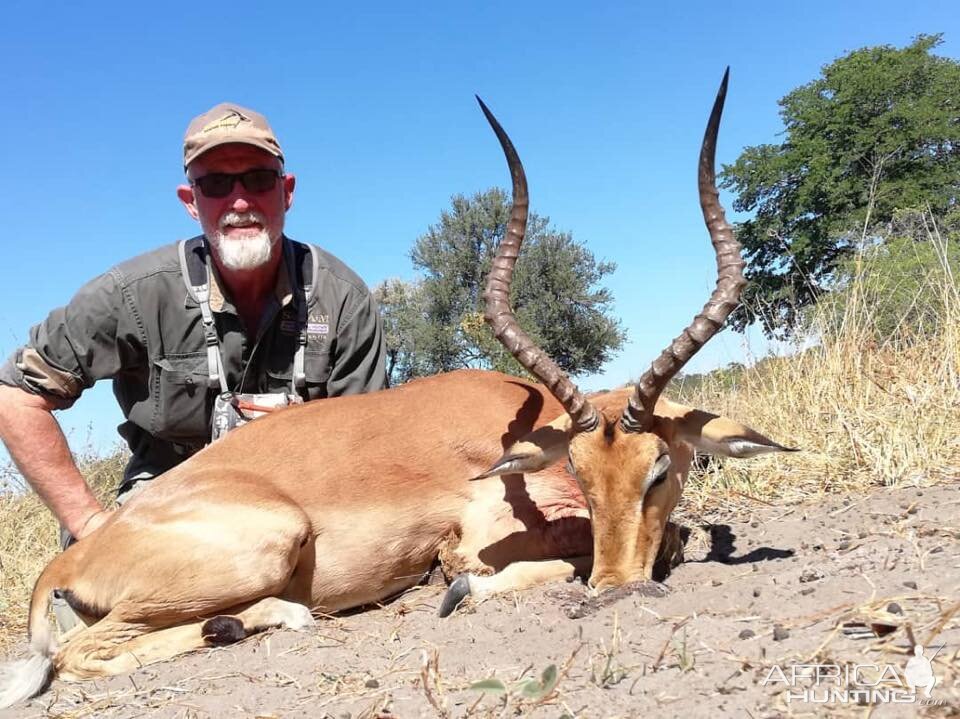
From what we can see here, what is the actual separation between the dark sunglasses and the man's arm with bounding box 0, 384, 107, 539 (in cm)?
183

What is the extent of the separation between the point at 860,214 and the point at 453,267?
11.3 m

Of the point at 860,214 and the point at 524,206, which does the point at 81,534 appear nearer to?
the point at 524,206

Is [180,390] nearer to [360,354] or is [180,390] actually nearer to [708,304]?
[360,354]

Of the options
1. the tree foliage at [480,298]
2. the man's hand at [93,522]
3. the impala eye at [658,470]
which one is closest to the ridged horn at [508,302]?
the impala eye at [658,470]

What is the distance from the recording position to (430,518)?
15.6 feet

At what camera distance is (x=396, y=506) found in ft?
15.4

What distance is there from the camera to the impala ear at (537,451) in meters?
4.47

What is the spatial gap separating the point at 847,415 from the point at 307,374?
3.85 meters

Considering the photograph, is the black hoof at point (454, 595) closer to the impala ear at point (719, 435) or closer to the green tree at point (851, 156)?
the impala ear at point (719, 435)

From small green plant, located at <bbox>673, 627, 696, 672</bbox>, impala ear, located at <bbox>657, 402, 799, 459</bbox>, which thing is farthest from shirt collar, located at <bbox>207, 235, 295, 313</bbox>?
small green plant, located at <bbox>673, 627, 696, 672</bbox>

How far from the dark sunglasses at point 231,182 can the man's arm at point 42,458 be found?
183 centimetres

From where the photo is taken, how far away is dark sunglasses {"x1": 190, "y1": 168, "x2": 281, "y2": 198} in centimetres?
605

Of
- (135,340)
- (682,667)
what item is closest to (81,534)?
(135,340)

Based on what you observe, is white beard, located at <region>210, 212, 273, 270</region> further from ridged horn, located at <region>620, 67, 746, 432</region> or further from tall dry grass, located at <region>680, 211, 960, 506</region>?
tall dry grass, located at <region>680, 211, 960, 506</region>
